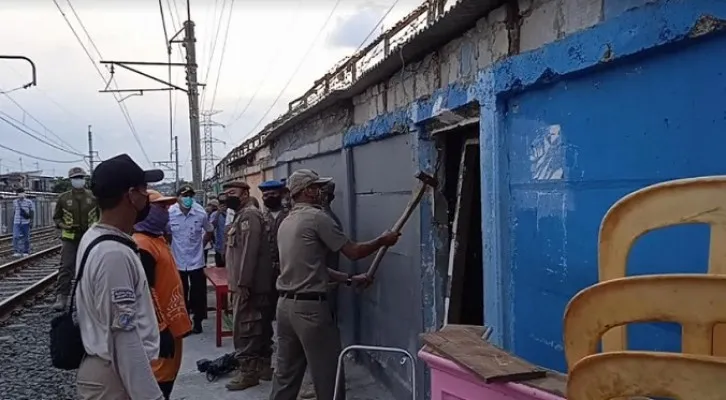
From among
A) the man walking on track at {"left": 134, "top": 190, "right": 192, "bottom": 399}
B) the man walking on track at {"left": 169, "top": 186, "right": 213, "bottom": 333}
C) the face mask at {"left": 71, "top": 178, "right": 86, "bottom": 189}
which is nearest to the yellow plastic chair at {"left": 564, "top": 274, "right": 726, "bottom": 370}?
the man walking on track at {"left": 134, "top": 190, "right": 192, "bottom": 399}

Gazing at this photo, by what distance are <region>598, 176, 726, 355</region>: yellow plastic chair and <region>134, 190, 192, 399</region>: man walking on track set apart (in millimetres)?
2582

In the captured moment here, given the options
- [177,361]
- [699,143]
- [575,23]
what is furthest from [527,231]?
[177,361]

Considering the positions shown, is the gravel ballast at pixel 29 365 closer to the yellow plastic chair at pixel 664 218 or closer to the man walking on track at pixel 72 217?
the man walking on track at pixel 72 217

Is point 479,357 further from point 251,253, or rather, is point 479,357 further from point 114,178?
point 251,253

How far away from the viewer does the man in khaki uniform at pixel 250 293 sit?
6605 millimetres

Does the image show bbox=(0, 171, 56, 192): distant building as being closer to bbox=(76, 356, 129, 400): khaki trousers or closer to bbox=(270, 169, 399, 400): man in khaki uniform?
bbox=(270, 169, 399, 400): man in khaki uniform

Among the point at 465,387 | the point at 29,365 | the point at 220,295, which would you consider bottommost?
the point at 29,365

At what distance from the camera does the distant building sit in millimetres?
46675

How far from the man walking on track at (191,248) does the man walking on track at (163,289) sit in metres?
4.45

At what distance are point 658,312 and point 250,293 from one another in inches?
212

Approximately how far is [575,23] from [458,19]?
117 centimetres

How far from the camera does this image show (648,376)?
1.61 metres

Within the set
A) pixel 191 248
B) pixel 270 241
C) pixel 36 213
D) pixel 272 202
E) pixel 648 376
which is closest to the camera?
pixel 648 376

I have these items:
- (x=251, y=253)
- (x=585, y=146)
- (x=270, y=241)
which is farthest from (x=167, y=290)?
(x=270, y=241)
